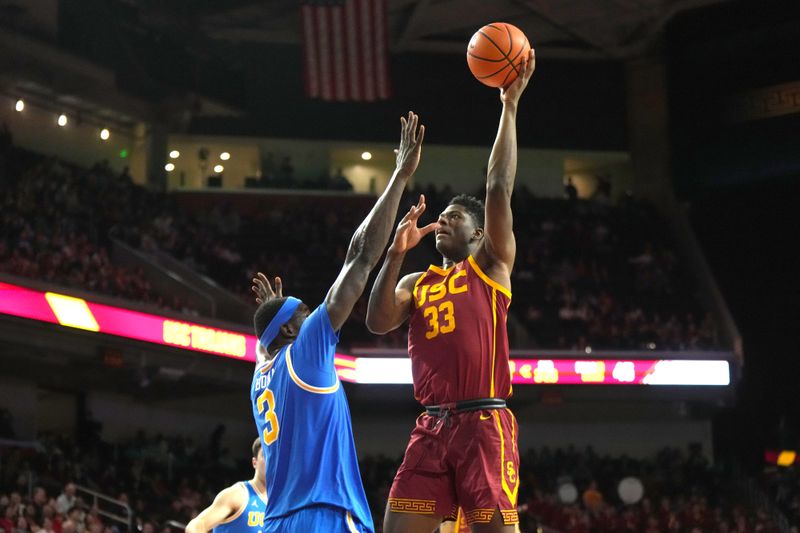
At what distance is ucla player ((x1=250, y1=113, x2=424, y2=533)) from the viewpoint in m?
6.07

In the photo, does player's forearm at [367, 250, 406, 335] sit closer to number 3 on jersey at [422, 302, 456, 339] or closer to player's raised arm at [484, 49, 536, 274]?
number 3 on jersey at [422, 302, 456, 339]

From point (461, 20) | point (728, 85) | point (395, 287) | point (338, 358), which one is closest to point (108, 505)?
point (338, 358)

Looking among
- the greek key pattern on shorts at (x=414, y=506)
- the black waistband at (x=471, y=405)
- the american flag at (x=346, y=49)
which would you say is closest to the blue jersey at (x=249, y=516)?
the greek key pattern on shorts at (x=414, y=506)

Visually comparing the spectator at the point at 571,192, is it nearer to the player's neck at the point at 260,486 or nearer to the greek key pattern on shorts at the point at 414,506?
the player's neck at the point at 260,486

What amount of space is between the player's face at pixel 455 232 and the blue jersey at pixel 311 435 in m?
1.02

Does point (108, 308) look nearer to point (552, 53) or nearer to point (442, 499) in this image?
point (442, 499)

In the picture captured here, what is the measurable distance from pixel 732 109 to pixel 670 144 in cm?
256

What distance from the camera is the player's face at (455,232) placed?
6.89 m

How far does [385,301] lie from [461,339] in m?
0.47

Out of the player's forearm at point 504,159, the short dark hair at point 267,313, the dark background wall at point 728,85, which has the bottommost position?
the short dark hair at point 267,313

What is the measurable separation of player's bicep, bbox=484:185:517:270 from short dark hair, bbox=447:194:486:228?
26 cm

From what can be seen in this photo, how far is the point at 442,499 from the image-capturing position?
21.4 ft

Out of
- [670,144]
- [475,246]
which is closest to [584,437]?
[670,144]

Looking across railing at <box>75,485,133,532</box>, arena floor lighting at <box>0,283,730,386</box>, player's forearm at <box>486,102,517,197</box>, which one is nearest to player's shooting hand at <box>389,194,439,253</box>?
player's forearm at <box>486,102,517,197</box>
